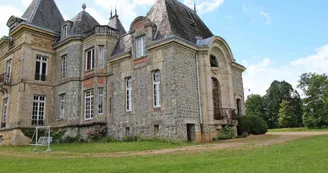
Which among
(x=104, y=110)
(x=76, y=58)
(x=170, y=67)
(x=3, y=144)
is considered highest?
(x=76, y=58)

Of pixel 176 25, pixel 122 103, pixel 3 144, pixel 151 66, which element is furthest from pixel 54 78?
pixel 176 25

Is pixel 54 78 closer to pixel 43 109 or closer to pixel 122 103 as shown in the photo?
pixel 43 109

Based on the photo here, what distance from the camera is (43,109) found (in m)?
20.9

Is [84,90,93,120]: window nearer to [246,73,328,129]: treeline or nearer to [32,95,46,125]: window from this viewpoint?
[32,95,46,125]: window

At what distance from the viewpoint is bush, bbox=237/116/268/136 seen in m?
17.9

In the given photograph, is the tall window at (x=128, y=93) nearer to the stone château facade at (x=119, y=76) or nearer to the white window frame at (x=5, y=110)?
the stone château facade at (x=119, y=76)

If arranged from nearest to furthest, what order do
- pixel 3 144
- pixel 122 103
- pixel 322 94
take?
pixel 122 103
pixel 3 144
pixel 322 94

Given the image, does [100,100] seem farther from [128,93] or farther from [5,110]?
[5,110]

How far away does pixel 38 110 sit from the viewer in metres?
20.6

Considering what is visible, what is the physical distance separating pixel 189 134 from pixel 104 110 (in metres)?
6.42

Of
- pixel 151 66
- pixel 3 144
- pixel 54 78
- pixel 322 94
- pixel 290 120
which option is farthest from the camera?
pixel 290 120

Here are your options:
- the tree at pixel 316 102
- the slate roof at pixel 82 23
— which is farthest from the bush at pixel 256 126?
the tree at pixel 316 102

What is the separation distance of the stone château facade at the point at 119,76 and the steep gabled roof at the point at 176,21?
9cm

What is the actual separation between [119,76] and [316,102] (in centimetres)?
3576
